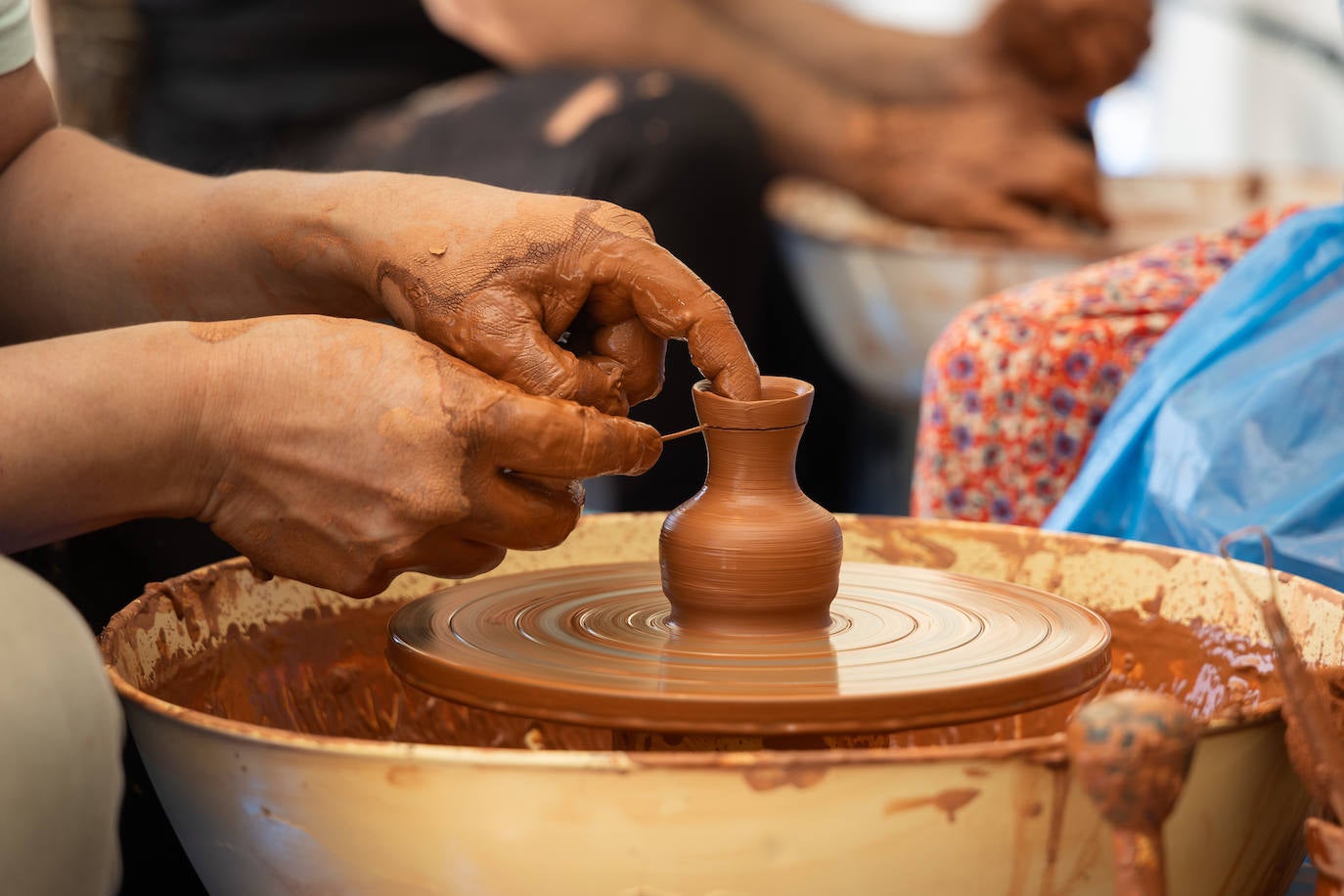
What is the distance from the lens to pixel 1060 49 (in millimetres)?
2979

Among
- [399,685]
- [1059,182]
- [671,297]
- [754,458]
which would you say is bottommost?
[399,685]

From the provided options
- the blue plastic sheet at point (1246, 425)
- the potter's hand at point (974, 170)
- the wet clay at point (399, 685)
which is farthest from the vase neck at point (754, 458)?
the potter's hand at point (974, 170)

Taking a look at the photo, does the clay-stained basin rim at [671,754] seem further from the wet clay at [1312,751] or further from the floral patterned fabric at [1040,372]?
the floral patterned fabric at [1040,372]

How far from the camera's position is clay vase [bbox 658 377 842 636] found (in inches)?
40.3

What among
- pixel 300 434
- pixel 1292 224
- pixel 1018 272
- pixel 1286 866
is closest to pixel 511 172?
pixel 1018 272

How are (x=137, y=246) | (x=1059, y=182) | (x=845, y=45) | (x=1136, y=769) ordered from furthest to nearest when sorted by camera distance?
1. (x=845, y=45)
2. (x=1059, y=182)
3. (x=137, y=246)
4. (x=1136, y=769)

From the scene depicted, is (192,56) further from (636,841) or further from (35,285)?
(636,841)

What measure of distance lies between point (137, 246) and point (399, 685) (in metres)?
0.44

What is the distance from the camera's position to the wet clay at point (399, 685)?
1.13 m

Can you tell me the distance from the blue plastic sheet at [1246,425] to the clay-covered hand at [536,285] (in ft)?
1.72

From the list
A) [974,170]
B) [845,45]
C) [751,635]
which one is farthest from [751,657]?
[845,45]

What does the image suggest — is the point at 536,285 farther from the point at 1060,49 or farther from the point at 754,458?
the point at 1060,49

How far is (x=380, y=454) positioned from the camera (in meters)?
0.91

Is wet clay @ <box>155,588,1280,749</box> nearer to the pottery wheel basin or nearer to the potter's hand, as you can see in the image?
the pottery wheel basin
